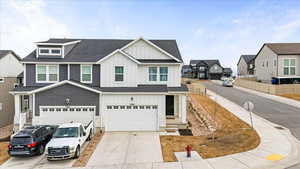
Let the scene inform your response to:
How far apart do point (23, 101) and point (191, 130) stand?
1722 centimetres

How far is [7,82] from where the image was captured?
22562mm

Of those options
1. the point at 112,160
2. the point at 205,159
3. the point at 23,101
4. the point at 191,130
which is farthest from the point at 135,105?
the point at 23,101

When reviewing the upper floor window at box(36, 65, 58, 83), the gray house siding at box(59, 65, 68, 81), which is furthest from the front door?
the upper floor window at box(36, 65, 58, 83)

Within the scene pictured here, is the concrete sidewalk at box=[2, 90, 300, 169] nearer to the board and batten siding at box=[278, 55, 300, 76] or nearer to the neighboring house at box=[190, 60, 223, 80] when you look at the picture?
the board and batten siding at box=[278, 55, 300, 76]

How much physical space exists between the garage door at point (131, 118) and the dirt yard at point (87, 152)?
1.70 meters

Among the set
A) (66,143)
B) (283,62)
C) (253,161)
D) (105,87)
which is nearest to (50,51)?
(105,87)

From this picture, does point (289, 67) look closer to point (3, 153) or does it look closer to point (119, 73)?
point (119, 73)

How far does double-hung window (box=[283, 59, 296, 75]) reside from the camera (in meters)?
36.9

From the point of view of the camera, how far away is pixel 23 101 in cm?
2142

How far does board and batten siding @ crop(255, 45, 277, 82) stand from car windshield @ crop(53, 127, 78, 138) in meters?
37.7

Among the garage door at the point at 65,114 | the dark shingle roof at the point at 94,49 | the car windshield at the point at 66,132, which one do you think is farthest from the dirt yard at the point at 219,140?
the dark shingle roof at the point at 94,49

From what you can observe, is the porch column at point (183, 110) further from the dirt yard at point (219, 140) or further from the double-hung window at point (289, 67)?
the double-hung window at point (289, 67)

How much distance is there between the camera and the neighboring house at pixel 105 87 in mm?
17547

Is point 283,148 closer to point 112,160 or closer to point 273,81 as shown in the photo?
point 112,160
